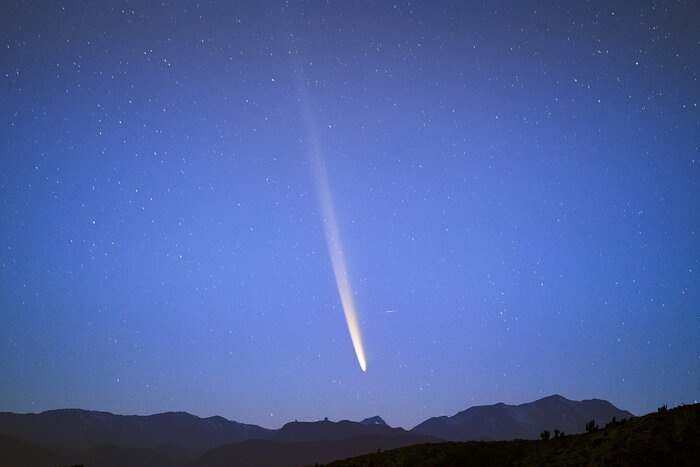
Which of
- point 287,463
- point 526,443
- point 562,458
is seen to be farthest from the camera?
point 287,463

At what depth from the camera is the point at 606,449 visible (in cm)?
2259

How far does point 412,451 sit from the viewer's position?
104ft

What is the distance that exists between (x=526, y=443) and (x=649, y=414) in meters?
5.92

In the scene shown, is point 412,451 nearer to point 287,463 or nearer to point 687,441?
point 687,441

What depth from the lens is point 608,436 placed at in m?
24.0

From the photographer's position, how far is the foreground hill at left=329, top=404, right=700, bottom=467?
67.9 feet

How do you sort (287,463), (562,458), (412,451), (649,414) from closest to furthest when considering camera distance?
(562,458) < (649,414) < (412,451) < (287,463)

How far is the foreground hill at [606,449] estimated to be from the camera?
2069cm

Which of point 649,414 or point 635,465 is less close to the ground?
point 649,414

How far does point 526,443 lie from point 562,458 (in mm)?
4401

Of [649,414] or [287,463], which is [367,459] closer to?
[649,414]

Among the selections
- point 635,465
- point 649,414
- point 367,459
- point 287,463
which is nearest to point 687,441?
point 635,465

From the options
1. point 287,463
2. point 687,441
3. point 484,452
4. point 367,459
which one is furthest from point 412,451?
point 287,463

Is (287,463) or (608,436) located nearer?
(608,436)
